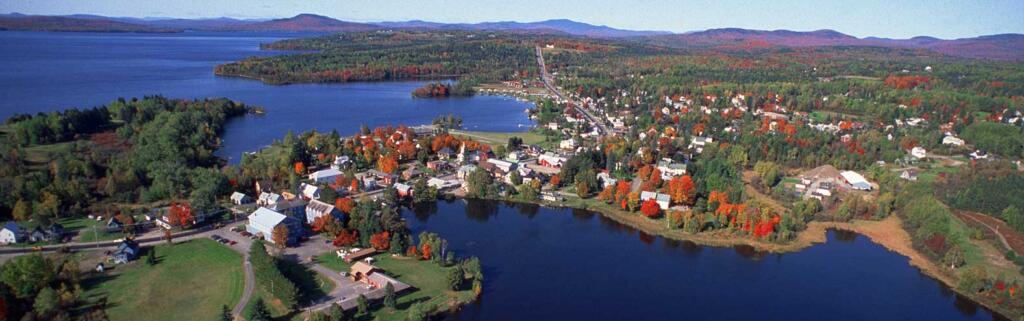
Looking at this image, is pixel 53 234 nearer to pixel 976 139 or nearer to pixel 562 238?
pixel 562 238

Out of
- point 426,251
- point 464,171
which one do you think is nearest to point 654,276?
point 426,251

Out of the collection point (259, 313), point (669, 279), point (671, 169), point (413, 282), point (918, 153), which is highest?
point (918, 153)

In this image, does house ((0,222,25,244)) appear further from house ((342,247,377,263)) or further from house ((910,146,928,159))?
house ((910,146,928,159))

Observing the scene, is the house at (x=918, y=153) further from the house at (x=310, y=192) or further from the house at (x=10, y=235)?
the house at (x=10, y=235)

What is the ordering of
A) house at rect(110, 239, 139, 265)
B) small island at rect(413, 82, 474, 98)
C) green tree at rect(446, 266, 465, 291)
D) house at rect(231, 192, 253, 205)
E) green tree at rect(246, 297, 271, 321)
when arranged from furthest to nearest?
small island at rect(413, 82, 474, 98)
house at rect(231, 192, 253, 205)
house at rect(110, 239, 139, 265)
green tree at rect(446, 266, 465, 291)
green tree at rect(246, 297, 271, 321)

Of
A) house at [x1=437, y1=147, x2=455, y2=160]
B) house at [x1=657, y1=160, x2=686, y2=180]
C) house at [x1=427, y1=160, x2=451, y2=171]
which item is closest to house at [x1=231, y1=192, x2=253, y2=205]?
house at [x1=427, y1=160, x2=451, y2=171]

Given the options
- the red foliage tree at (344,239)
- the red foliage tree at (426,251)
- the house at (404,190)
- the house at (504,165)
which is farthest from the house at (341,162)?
the red foliage tree at (426,251)

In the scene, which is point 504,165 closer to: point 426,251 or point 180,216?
point 426,251
